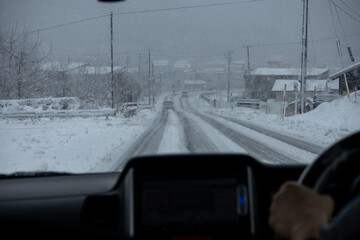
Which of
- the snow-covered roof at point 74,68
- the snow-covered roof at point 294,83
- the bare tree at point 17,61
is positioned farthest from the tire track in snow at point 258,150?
the snow-covered roof at point 74,68

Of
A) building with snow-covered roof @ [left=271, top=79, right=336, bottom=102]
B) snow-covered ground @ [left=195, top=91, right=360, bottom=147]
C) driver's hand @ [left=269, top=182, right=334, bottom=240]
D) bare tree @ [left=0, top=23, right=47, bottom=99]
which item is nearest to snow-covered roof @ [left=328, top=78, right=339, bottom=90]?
building with snow-covered roof @ [left=271, top=79, right=336, bottom=102]

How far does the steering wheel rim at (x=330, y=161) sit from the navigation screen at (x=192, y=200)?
1.71 ft

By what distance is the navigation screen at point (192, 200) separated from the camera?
2.27 meters

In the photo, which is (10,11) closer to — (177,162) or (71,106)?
(177,162)

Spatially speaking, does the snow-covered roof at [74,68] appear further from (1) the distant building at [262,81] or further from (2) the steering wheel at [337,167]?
(2) the steering wheel at [337,167]

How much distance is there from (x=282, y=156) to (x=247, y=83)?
47.9 m

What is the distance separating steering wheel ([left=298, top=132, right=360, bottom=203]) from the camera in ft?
6.06

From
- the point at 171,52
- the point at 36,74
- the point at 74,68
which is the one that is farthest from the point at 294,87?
the point at 74,68

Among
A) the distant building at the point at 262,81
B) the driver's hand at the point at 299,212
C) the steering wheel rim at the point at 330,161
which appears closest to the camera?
the driver's hand at the point at 299,212

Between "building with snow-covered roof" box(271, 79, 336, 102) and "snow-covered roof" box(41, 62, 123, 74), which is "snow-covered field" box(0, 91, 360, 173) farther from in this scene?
"snow-covered roof" box(41, 62, 123, 74)

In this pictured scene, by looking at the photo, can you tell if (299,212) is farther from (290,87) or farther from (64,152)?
(290,87)

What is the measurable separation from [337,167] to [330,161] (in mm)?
46

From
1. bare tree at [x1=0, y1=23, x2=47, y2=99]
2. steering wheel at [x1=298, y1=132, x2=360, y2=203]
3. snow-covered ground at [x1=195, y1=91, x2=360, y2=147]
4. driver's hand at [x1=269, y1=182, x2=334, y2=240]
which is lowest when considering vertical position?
snow-covered ground at [x1=195, y1=91, x2=360, y2=147]

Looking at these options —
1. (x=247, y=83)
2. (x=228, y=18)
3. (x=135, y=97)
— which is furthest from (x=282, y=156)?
(x=247, y=83)
